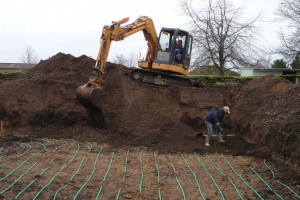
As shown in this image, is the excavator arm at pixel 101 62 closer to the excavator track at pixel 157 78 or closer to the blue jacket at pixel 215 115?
the excavator track at pixel 157 78

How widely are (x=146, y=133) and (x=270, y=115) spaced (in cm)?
408

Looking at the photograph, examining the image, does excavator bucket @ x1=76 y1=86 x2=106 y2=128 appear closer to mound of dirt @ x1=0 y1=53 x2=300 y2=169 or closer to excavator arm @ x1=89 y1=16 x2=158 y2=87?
excavator arm @ x1=89 y1=16 x2=158 y2=87

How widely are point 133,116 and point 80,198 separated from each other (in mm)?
7431

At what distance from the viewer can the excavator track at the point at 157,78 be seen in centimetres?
1559

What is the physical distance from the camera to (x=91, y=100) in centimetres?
1145

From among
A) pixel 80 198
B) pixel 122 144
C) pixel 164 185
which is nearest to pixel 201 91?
pixel 122 144

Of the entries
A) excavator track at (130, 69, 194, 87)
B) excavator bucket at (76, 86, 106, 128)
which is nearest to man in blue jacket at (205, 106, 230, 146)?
excavator bucket at (76, 86, 106, 128)

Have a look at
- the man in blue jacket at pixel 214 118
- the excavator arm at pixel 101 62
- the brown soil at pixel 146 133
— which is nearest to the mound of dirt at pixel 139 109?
the brown soil at pixel 146 133

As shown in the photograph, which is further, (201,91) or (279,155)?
(201,91)

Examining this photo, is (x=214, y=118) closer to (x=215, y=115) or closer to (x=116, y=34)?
(x=215, y=115)

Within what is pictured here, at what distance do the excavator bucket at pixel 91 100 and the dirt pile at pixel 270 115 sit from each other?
15.8 feet

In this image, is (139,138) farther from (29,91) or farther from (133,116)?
(29,91)

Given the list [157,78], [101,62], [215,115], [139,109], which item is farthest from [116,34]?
[215,115]

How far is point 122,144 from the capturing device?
11.4 metres
